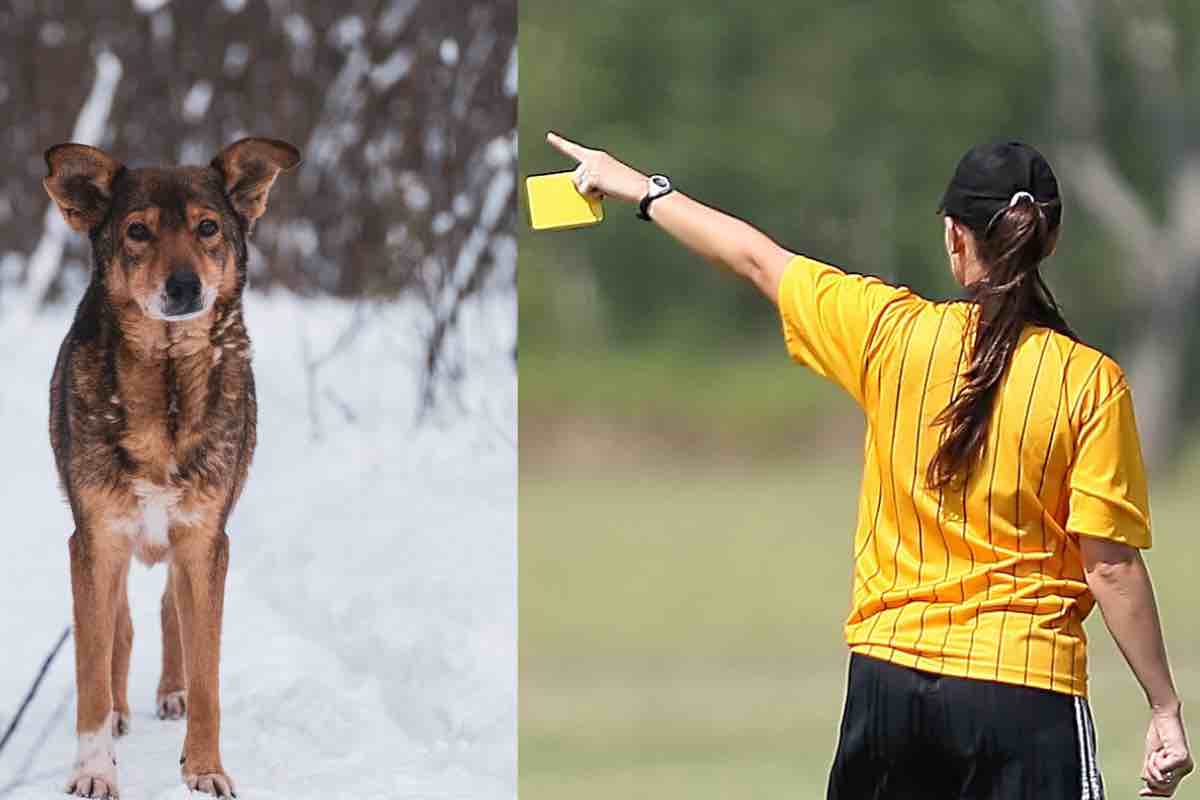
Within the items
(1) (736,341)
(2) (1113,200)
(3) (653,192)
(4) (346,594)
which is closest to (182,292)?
(4) (346,594)

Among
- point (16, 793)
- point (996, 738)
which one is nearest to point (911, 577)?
point (996, 738)

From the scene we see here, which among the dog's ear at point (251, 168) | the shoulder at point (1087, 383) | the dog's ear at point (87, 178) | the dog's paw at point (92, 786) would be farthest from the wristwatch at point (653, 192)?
the dog's paw at point (92, 786)

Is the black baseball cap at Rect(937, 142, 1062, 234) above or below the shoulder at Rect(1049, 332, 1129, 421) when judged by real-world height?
above

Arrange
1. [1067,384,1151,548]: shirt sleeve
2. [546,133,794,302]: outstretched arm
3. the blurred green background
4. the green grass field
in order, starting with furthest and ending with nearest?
the blurred green background → the green grass field → [546,133,794,302]: outstretched arm → [1067,384,1151,548]: shirt sleeve

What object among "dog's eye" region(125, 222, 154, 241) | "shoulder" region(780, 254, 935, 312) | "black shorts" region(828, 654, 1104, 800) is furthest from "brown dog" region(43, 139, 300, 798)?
"black shorts" region(828, 654, 1104, 800)

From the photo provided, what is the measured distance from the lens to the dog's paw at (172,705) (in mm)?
2490

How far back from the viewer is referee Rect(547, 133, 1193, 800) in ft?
5.62

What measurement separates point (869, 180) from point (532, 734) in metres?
1.53

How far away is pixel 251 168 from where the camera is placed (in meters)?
2.46

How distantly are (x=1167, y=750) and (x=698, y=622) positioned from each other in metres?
2.53

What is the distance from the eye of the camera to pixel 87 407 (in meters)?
2.44

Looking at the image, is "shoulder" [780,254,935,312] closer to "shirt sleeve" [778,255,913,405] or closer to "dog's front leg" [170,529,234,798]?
"shirt sleeve" [778,255,913,405]

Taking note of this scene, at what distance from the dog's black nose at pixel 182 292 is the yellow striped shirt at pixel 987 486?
3.12 ft

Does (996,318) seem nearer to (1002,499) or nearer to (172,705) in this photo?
(1002,499)
